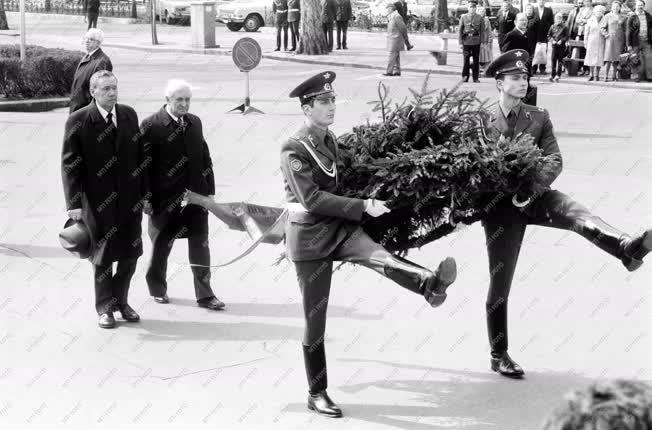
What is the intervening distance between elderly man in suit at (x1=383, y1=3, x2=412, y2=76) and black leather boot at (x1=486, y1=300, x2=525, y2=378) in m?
17.4

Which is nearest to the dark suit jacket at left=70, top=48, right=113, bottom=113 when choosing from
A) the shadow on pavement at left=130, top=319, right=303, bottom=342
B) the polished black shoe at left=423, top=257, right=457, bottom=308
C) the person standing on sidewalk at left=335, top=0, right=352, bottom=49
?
the shadow on pavement at left=130, top=319, right=303, bottom=342

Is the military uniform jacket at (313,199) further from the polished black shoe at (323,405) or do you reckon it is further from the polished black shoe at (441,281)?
the polished black shoe at (323,405)

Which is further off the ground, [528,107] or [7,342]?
[528,107]

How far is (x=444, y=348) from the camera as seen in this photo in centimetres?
682

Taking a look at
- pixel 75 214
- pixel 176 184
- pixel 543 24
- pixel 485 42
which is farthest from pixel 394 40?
pixel 75 214

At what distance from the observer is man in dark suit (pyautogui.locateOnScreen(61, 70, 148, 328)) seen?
7.18 m

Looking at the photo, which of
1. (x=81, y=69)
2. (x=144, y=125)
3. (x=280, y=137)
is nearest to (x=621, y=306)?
(x=144, y=125)

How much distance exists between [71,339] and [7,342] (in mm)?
410

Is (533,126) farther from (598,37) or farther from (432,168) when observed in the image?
(598,37)

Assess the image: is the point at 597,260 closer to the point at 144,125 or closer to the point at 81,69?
the point at 144,125

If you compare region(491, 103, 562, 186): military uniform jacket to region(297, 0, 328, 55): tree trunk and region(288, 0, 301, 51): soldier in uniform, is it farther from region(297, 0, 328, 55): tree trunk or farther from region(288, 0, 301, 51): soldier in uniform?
region(288, 0, 301, 51): soldier in uniform

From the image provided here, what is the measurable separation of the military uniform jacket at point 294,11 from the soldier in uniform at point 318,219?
24.0 m

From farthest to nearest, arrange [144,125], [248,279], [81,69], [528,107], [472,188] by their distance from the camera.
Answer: [81,69]
[248,279]
[144,125]
[528,107]
[472,188]

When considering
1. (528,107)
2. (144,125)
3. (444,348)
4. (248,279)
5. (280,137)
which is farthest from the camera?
(280,137)
